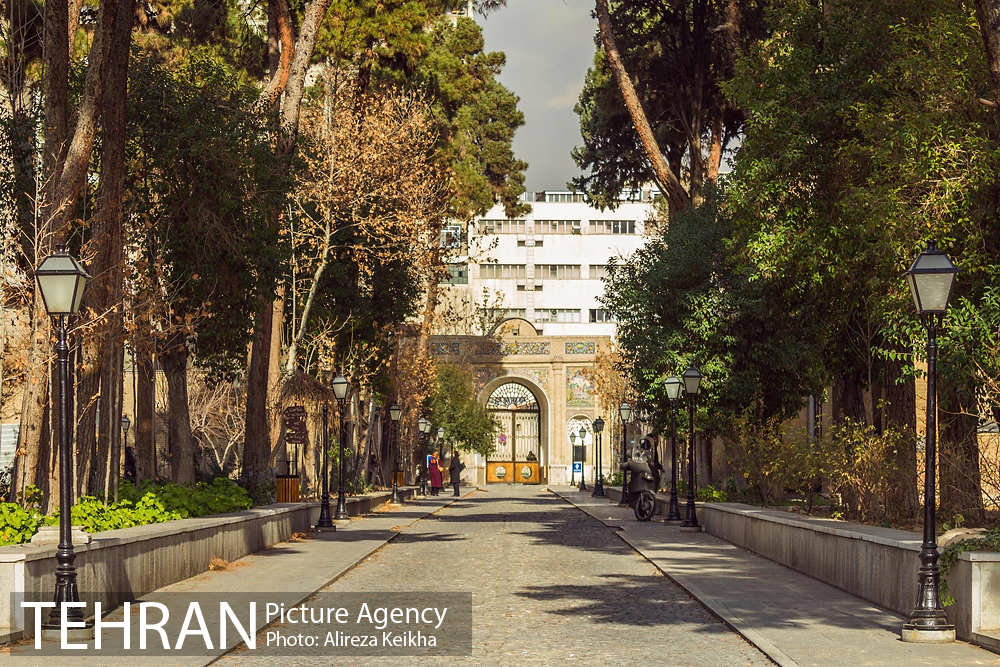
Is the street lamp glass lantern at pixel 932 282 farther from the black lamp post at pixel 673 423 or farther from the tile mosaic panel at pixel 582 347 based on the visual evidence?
the tile mosaic panel at pixel 582 347

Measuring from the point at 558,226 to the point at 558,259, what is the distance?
258 centimetres

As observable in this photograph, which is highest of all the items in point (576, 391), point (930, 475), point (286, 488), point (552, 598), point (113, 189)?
point (113, 189)

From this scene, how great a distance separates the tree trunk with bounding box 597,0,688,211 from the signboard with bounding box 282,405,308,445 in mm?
10867

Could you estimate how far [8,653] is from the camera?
36.4 ft

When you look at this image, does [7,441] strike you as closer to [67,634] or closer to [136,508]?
[136,508]

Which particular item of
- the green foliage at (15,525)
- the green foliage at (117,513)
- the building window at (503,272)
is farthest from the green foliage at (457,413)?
the green foliage at (15,525)

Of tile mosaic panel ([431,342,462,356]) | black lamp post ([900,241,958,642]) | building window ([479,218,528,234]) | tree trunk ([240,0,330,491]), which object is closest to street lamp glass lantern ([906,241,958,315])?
black lamp post ([900,241,958,642])

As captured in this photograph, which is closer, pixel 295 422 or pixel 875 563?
pixel 875 563

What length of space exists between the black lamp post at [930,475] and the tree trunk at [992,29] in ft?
13.4

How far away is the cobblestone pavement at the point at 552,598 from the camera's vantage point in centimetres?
1126

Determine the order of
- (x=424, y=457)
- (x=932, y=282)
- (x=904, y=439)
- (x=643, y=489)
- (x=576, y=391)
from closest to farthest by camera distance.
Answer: (x=932, y=282) → (x=904, y=439) → (x=643, y=489) → (x=424, y=457) → (x=576, y=391)

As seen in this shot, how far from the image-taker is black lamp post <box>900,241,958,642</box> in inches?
478

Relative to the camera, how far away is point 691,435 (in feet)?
92.4

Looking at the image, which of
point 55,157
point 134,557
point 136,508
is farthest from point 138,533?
point 55,157
